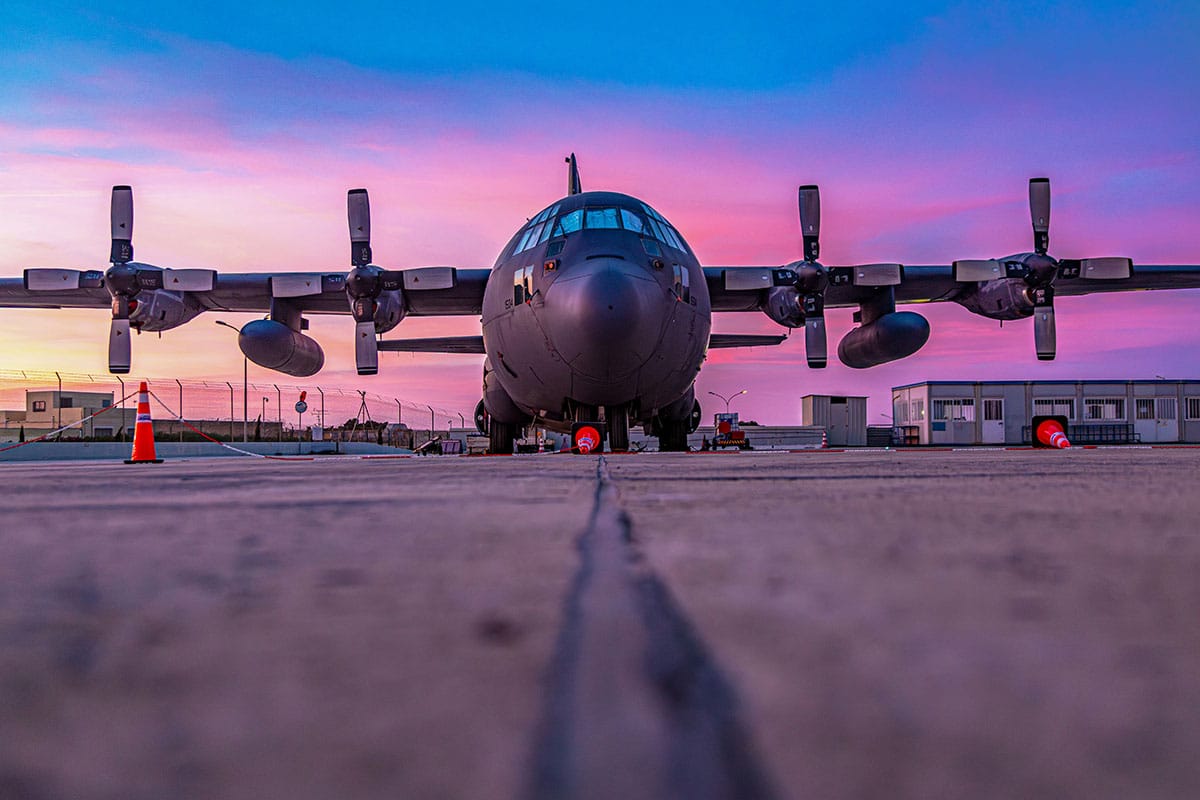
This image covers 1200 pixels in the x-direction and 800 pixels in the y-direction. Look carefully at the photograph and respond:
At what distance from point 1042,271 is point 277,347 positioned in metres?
13.2

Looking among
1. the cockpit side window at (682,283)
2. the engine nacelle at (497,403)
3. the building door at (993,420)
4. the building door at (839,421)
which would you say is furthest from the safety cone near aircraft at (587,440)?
the building door at (839,421)

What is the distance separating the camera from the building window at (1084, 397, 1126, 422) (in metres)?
42.9

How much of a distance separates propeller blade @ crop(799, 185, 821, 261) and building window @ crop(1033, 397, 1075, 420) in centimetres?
3612

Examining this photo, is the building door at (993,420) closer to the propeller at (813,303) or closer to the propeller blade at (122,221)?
the propeller at (813,303)

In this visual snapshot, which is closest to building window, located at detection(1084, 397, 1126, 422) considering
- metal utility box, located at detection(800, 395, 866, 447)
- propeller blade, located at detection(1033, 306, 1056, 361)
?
metal utility box, located at detection(800, 395, 866, 447)

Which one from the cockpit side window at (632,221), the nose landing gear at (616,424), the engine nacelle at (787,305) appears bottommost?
the nose landing gear at (616,424)

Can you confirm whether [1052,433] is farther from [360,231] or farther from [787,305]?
[360,231]

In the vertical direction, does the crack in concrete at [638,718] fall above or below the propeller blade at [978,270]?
below

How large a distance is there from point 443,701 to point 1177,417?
53298 millimetres

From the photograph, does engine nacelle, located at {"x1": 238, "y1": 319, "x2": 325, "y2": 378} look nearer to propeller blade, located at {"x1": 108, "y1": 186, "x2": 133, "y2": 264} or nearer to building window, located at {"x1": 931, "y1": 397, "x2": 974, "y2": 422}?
propeller blade, located at {"x1": 108, "y1": 186, "x2": 133, "y2": 264}

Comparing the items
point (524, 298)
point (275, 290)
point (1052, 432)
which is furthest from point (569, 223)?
→ point (275, 290)

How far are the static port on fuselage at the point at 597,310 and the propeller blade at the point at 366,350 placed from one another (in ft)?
11.7

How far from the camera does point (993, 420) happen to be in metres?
43.4

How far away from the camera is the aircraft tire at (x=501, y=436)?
13086mm
